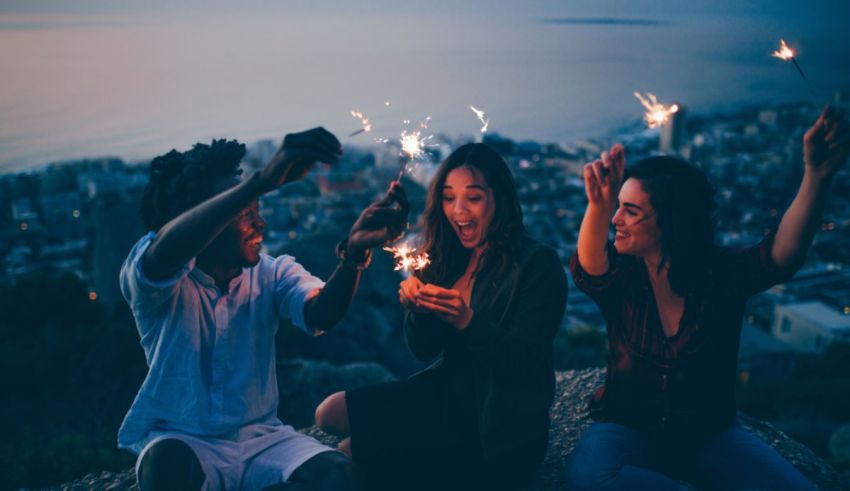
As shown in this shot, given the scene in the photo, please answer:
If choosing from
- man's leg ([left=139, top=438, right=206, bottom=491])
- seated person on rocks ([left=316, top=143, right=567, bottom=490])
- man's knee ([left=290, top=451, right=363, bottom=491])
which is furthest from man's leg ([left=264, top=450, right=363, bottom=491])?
seated person on rocks ([left=316, top=143, right=567, bottom=490])

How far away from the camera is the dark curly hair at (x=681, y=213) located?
3.34 m

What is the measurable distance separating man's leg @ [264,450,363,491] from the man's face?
3.25ft

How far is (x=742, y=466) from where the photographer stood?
10.4 ft

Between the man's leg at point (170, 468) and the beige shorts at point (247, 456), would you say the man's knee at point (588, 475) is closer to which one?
the beige shorts at point (247, 456)

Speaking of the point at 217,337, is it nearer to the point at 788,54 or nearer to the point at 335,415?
the point at 335,415

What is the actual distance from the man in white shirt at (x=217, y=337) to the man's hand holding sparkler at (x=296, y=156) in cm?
35

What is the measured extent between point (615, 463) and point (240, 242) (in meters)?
2.14

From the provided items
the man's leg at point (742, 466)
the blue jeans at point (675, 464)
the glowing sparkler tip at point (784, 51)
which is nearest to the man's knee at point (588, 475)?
the blue jeans at point (675, 464)

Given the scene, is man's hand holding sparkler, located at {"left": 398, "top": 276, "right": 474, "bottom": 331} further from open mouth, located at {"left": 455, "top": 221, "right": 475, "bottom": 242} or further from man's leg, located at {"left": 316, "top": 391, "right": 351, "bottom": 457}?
man's leg, located at {"left": 316, "top": 391, "right": 351, "bottom": 457}

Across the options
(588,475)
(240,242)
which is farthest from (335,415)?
(588,475)

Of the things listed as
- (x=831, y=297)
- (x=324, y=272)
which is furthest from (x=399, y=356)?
(x=831, y=297)

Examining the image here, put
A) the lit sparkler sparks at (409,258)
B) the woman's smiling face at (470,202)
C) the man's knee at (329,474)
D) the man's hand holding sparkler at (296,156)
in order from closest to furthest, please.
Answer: the man's hand holding sparkler at (296,156) < the man's knee at (329,474) < the lit sparkler sparks at (409,258) < the woman's smiling face at (470,202)

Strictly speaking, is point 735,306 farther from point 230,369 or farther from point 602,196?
point 230,369

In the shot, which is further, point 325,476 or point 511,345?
point 511,345
